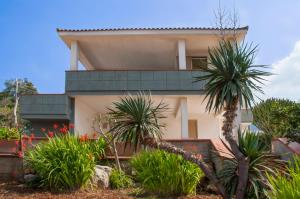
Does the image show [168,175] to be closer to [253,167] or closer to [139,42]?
[253,167]

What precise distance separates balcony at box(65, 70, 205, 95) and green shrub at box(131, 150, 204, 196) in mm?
7611

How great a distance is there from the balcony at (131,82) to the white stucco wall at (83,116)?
3.07ft

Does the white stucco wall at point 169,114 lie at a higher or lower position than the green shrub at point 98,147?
higher

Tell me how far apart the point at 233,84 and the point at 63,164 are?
494 cm

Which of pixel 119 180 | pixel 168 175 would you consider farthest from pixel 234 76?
pixel 119 180

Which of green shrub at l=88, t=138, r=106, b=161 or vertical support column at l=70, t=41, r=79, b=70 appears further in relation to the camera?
vertical support column at l=70, t=41, r=79, b=70

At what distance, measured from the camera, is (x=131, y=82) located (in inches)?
669

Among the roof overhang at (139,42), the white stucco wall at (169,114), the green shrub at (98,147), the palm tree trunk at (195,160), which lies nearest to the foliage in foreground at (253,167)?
the palm tree trunk at (195,160)

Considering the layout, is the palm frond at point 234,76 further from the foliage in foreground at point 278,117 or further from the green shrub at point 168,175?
the foliage in foreground at point 278,117

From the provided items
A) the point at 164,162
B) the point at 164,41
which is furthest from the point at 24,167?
the point at 164,41

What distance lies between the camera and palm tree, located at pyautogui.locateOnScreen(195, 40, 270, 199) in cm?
708

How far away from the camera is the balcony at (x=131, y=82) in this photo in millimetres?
16844

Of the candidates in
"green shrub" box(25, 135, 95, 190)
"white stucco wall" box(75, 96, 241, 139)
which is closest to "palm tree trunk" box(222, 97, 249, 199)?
"green shrub" box(25, 135, 95, 190)

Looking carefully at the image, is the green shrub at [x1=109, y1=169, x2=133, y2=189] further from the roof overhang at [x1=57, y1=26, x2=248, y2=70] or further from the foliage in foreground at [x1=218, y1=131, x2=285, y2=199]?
the roof overhang at [x1=57, y1=26, x2=248, y2=70]
